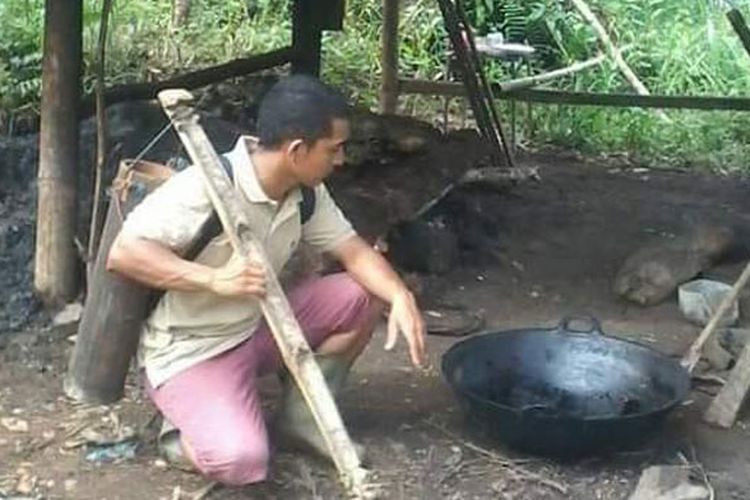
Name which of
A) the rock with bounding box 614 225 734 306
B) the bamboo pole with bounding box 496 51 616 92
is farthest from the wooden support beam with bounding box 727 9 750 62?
the bamboo pole with bounding box 496 51 616 92

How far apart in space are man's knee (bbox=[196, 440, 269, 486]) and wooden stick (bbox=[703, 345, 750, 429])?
1581mm

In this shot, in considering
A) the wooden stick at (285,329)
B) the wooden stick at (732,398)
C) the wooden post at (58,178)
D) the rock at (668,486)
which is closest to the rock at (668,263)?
the wooden stick at (732,398)

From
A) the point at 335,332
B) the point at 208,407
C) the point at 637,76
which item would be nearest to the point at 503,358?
the point at 335,332

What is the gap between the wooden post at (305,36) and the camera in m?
6.98

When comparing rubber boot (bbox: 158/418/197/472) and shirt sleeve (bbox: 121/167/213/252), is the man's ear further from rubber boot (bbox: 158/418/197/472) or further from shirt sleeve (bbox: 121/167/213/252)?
rubber boot (bbox: 158/418/197/472)

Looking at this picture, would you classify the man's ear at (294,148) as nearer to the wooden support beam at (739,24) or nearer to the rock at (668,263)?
the rock at (668,263)

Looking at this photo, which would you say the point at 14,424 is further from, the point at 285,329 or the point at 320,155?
the point at 320,155

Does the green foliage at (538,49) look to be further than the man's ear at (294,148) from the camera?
Yes

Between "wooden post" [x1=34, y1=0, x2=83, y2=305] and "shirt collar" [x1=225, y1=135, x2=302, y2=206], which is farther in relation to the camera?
"wooden post" [x1=34, y1=0, x2=83, y2=305]

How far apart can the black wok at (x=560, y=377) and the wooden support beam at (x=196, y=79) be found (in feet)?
6.10

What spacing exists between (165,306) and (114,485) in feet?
1.73

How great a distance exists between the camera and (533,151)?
28.4 ft

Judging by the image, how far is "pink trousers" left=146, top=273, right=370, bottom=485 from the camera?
3.72 meters

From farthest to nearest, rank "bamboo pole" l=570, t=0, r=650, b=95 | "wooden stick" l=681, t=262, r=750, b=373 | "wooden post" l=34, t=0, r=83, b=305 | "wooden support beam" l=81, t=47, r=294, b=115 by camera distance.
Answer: "bamboo pole" l=570, t=0, r=650, b=95 < "wooden support beam" l=81, t=47, r=294, b=115 < "wooden post" l=34, t=0, r=83, b=305 < "wooden stick" l=681, t=262, r=750, b=373
